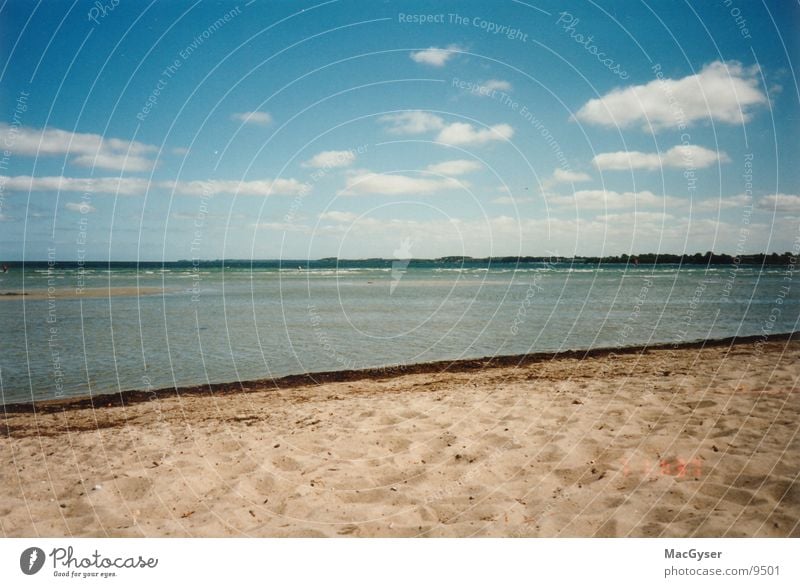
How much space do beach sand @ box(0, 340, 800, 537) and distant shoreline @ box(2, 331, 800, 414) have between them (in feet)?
1.59

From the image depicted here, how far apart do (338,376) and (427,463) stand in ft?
19.0

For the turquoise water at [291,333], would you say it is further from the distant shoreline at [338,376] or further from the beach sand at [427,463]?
the beach sand at [427,463]

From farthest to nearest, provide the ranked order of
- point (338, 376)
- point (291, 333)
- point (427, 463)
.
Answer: point (291, 333), point (338, 376), point (427, 463)

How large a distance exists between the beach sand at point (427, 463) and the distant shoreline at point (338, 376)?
486mm

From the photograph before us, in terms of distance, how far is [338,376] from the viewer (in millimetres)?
11297

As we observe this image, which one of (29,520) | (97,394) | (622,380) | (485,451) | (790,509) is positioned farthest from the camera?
(97,394)

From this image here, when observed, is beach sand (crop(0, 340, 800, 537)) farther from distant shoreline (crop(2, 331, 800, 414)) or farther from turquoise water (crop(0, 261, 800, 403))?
turquoise water (crop(0, 261, 800, 403))

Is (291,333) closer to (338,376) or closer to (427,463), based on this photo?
(338,376)

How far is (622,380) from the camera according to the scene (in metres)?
9.29

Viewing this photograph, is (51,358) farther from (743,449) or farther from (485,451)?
(743,449)

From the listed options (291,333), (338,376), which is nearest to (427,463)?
(338,376)

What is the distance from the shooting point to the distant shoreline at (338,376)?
30.7ft
